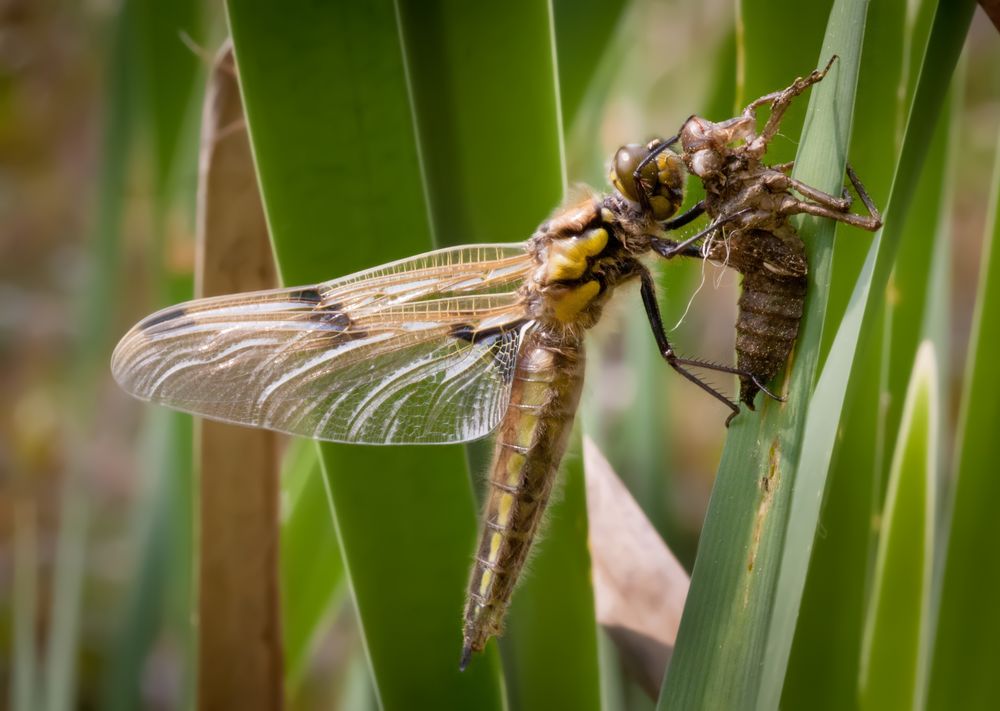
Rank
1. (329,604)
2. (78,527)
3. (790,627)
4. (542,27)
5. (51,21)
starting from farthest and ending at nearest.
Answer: (51,21) → (78,527) → (329,604) → (542,27) → (790,627)

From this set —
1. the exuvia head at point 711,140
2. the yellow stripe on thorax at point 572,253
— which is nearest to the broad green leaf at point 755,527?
the exuvia head at point 711,140

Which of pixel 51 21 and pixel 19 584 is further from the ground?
pixel 51 21

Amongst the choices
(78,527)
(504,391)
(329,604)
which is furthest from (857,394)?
(78,527)

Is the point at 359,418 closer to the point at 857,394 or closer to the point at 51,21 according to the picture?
the point at 857,394

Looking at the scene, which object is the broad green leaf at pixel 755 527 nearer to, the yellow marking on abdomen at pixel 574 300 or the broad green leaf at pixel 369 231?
the broad green leaf at pixel 369 231

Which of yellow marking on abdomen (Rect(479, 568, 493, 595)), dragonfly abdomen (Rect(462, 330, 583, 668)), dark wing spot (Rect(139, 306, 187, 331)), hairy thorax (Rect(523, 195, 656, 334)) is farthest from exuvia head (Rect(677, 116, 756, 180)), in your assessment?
dark wing spot (Rect(139, 306, 187, 331))

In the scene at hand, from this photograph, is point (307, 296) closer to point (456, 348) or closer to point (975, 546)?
point (456, 348)

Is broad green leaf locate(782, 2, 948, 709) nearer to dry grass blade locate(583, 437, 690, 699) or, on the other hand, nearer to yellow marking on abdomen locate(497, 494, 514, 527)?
dry grass blade locate(583, 437, 690, 699)

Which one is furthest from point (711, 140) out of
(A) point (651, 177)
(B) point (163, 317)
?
(B) point (163, 317)
